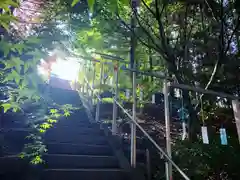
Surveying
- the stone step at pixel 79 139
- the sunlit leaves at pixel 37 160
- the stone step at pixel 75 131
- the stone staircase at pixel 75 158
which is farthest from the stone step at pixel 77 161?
the stone step at pixel 75 131

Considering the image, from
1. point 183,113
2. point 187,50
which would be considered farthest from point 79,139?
point 187,50

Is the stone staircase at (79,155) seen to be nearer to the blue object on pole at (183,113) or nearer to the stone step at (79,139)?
the stone step at (79,139)

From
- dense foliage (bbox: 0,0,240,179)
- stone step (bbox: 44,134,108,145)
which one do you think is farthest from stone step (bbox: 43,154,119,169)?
dense foliage (bbox: 0,0,240,179)

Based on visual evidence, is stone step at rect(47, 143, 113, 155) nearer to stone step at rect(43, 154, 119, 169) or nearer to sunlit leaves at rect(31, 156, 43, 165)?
stone step at rect(43, 154, 119, 169)

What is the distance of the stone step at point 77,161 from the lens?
8.23 ft

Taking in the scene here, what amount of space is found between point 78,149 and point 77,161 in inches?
12.7

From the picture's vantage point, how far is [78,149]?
2930 millimetres

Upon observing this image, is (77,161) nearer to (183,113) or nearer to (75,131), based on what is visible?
(75,131)

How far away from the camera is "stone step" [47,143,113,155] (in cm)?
285

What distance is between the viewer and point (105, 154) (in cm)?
303

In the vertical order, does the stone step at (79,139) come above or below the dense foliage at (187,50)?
below

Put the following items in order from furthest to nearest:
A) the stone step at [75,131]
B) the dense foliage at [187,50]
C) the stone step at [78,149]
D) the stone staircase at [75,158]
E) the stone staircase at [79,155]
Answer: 1. the stone step at [75,131]
2. the dense foliage at [187,50]
3. the stone step at [78,149]
4. the stone staircase at [79,155]
5. the stone staircase at [75,158]

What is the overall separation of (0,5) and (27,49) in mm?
417

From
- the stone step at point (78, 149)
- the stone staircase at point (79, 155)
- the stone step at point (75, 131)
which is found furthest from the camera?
the stone step at point (75, 131)
